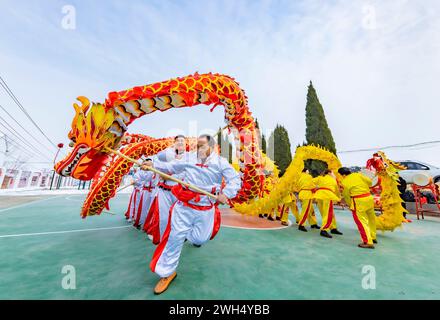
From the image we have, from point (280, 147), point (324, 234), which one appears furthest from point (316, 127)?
point (324, 234)

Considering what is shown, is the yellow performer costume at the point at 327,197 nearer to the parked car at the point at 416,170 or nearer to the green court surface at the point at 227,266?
the green court surface at the point at 227,266

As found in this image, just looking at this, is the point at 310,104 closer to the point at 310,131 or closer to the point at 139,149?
the point at 310,131

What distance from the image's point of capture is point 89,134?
2387mm

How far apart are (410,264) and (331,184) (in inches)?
80.1

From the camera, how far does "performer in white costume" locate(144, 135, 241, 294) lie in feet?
6.93

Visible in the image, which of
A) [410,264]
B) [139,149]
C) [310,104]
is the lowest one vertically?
[410,264]

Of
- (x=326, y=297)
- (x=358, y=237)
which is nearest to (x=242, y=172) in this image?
(x=326, y=297)

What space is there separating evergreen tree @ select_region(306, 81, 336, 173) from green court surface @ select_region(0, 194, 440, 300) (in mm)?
10153

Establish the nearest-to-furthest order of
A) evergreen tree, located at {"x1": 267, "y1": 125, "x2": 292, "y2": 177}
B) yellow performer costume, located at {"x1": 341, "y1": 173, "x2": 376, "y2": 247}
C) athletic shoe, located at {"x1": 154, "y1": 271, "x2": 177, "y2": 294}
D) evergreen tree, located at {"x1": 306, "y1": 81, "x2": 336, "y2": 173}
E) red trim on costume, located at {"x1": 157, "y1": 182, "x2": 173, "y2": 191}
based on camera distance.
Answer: athletic shoe, located at {"x1": 154, "y1": 271, "x2": 177, "y2": 294} < red trim on costume, located at {"x1": 157, "y1": 182, "x2": 173, "y2": 191} < yellow performer costume, located at {"x1": 341, "y1": 173, "x2": 376, "y2": 247} < evergreen tree, located at {"x1": 306, "y1": 81, "x2": 336, "y2": 173} < evergreen tree, located at {"x1": 267, "y1": 125, "x2": 292, "y2": 177}

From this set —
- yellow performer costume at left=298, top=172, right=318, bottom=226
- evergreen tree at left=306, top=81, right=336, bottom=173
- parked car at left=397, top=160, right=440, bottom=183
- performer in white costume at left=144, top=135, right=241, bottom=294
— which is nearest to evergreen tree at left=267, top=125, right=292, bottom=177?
evergreen tree at left=306, top=81, right=336, bottom=173

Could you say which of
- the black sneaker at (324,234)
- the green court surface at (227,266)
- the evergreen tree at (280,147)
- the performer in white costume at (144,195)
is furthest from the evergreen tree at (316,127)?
the performer in white costume at (144,195)

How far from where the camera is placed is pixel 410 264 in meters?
2.86

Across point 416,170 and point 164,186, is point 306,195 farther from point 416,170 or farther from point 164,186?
point 416,170

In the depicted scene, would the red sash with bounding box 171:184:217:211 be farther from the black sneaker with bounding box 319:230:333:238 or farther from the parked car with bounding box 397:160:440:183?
the parked car with bounding box 397:160:440:183
